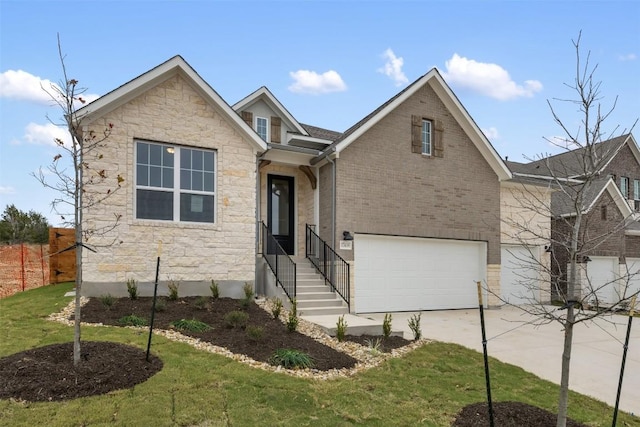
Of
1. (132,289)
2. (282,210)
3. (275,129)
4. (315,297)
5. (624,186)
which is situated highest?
(275,129)

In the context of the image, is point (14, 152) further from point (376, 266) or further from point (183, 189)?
point (376, 266)

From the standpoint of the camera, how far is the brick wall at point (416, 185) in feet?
38.4

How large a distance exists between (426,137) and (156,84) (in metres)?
8.14

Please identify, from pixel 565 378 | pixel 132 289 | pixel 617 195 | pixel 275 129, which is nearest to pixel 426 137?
pixel 275 129

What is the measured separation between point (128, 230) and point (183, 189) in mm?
1569

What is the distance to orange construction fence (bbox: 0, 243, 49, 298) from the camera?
45.7 feet

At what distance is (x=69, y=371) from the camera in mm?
4641

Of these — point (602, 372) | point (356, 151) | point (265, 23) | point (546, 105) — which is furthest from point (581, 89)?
point (265, 23)

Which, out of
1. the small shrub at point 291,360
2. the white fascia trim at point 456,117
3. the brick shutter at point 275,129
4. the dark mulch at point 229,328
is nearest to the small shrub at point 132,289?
the dark mulch at point 229,328

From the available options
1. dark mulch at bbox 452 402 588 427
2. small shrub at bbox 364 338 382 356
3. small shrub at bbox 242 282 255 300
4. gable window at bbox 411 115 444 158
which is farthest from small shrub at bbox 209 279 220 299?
gable window at bbox 411 115 444 158

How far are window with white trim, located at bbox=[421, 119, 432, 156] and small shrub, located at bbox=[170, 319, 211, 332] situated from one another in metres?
8.81

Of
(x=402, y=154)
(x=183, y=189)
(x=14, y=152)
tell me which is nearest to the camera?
(x=14, y=152)

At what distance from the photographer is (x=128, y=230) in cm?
930

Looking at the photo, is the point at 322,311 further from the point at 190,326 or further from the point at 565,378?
the point at 565,378
